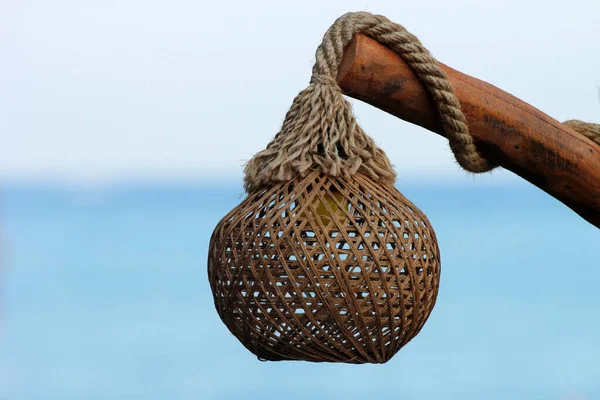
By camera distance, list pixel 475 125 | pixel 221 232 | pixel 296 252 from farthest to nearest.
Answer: pixel 475 125 → pixel 221 232 → pixel 296 252

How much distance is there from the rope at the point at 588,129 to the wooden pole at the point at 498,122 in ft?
0.10

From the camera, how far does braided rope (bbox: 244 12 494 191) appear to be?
58.8 inches

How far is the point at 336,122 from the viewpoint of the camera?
1.54 m

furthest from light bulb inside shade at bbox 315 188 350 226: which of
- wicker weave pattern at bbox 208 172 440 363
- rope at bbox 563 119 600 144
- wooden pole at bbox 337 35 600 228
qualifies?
rope at bbox 563 119 600 144

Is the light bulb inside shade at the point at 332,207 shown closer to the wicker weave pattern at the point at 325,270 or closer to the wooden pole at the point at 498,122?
the wicker weave pattern at the point at 325,270

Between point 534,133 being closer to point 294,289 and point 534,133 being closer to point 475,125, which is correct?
point 475,125

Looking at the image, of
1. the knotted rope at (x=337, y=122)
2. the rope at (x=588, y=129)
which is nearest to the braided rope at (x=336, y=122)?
the knotted rope at (x=337, y=122)

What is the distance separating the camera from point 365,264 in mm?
1420

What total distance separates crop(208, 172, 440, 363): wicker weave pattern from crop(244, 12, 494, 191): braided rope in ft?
0.08

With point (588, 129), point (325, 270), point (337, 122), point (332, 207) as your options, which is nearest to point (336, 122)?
point (337, 122)

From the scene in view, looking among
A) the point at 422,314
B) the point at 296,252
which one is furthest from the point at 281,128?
the point at 422,314

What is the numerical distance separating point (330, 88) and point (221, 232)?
12.1 inches

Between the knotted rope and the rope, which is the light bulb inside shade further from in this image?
the rope

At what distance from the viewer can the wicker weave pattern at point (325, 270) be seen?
1.42 metres
